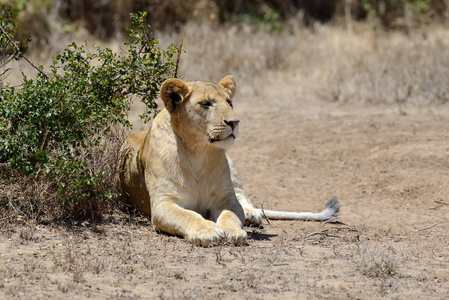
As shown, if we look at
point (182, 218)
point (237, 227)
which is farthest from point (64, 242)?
point (237, 227)

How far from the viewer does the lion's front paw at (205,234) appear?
17.8ft

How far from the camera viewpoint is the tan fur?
5727 millimetres

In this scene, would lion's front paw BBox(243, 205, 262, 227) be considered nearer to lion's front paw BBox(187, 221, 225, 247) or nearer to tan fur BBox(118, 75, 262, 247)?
tan fur BBox(118, 75, 262, 247)

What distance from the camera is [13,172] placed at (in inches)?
240

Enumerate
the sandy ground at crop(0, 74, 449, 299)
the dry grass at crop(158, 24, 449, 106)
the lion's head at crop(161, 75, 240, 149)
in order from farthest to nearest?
1. the dry grass at crop(158, 24, 449, 106)
2. the lion's head at crop(161, 75, 240, 149)
3. the sandy ground at crop(0, 74, 449, 299)

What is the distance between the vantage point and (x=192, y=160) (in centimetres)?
597

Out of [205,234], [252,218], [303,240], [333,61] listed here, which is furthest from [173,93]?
[333,61]

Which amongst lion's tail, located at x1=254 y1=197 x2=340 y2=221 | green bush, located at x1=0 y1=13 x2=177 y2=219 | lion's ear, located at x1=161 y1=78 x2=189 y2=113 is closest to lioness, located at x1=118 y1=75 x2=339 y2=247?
lion's ear, located at x1=161 y1=78 x2=189 y2=113

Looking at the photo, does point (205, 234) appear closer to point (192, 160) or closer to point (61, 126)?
point (192, 160)

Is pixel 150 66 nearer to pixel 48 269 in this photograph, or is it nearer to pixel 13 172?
pixel 13 172

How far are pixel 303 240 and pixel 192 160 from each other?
111cm

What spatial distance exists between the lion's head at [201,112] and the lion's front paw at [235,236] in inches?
26.3

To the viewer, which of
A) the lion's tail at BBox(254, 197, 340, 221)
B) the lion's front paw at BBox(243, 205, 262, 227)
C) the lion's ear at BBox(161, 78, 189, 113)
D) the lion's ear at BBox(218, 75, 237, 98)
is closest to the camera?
the lion's ear at BBox(161, 78, 189, 113)

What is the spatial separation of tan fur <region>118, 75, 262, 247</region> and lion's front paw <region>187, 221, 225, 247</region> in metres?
0.03
